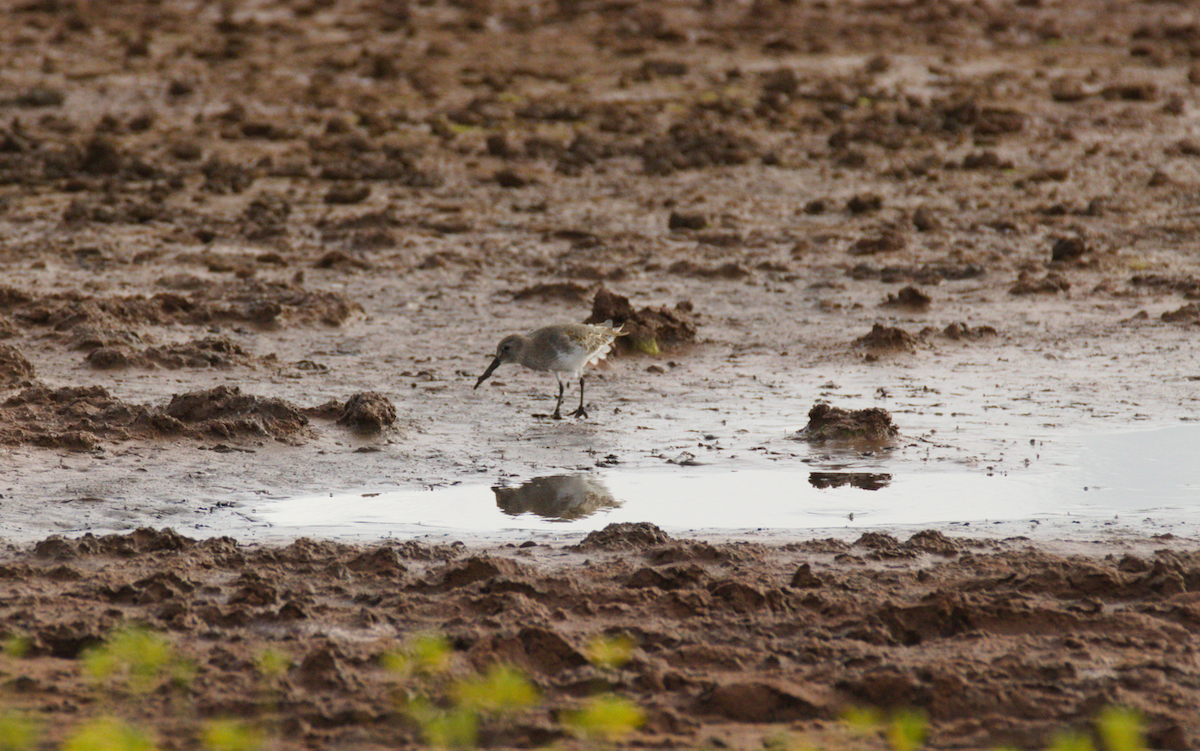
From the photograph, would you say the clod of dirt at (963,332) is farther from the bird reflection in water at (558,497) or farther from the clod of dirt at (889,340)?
the bird reflection in water at (558,497)

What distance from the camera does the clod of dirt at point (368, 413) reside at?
26.2 feet

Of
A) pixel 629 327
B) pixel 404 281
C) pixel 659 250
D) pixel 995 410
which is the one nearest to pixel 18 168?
pixel 404 281

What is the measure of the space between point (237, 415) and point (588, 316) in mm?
3428

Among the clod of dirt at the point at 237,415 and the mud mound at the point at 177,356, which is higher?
the mud mound at the point at 177,356

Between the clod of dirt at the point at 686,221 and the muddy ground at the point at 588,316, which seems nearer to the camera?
the muddy ground at the point at 588,316

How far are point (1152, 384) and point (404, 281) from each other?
18.6 feet

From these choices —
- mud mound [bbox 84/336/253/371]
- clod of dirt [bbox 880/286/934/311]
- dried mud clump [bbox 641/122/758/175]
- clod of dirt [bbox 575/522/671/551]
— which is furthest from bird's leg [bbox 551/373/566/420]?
dried mud clump [bbox 641/122/758/175]

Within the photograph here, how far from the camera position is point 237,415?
800cm

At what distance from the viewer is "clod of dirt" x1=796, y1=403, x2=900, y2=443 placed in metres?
8.05

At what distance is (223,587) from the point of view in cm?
564

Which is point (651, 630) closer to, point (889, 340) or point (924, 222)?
point (889, 340)

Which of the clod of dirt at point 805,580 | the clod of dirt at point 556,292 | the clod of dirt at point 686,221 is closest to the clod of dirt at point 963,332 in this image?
the clod of dirt at point 556,292

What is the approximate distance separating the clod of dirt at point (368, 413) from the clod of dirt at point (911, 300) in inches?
183

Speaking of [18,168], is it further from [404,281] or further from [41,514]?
[41,514]
